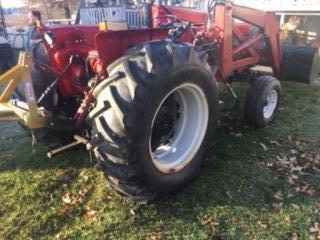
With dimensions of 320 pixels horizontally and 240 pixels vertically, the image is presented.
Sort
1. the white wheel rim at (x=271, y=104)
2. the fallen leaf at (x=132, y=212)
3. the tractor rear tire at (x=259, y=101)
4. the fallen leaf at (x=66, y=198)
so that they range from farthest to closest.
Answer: the white wheel rim at (x=271, y=104)
the tractor rear tire at (x=259, y=101)
the fallen leaf at (x=66, y=198)
the fallen leaf at (x=132, y=212)

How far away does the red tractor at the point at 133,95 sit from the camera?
2701 millimetres

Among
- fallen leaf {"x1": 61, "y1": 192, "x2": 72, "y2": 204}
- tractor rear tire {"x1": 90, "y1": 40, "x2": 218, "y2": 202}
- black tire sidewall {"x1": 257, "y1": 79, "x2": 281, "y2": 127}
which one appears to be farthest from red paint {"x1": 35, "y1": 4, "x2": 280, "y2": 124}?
fallen leaf {"x1": 61, "y1": 192, "x2": 72, "y2": 204}

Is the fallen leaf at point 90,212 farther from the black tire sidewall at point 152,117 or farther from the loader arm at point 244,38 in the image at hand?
the loader arm at point 244,38

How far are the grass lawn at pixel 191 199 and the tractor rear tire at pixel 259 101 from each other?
0.28 metres

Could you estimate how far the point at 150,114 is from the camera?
2.76 metres

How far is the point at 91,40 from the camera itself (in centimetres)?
382

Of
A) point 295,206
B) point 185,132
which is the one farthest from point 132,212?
point 295,206

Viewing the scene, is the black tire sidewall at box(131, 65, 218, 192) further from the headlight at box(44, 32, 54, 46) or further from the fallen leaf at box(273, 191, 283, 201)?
the headlight at box(44, 32, 54, 46)

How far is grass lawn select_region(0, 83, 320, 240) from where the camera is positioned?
10.1 feet

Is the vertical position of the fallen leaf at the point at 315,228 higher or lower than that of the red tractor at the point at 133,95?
lower

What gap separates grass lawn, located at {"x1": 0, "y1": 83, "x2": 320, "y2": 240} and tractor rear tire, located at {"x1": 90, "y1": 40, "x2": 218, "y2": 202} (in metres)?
0.27

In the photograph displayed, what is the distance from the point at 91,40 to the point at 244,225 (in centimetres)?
235

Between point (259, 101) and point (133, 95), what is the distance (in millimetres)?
2685

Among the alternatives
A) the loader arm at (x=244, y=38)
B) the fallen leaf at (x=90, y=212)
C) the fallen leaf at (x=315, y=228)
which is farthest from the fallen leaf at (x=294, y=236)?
the loader arm at (x=244, y=38)
